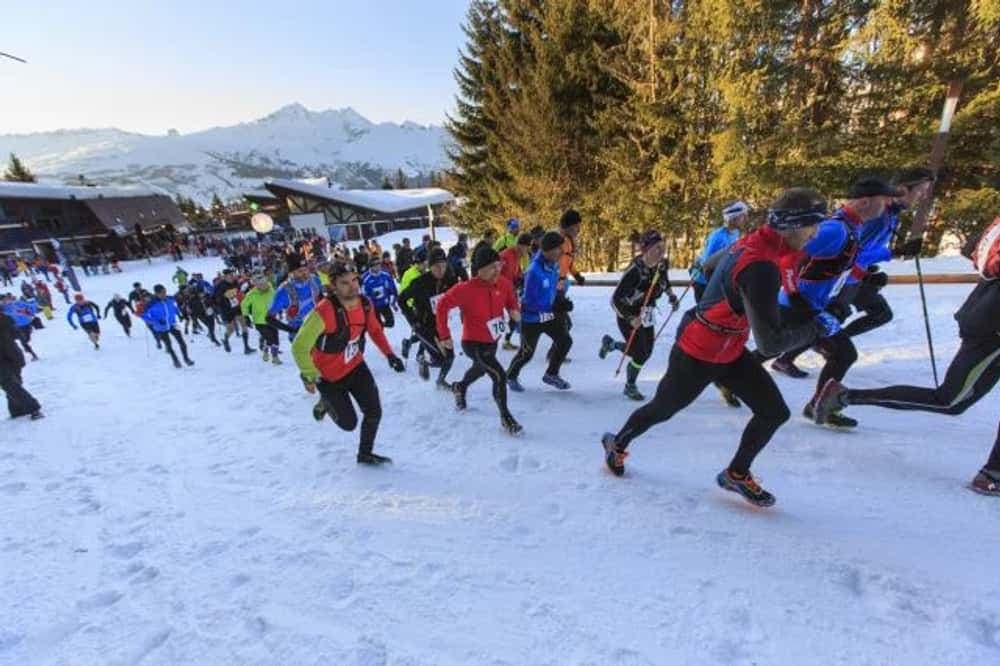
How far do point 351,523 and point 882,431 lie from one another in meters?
4.40

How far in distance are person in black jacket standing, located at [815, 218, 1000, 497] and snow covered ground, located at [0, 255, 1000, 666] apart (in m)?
0.40

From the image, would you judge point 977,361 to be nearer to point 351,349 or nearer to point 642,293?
point 642,293

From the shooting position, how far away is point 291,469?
14.6 feet

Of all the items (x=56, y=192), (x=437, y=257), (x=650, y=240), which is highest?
(x=56, y=192)

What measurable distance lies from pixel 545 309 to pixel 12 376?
7.80 meters

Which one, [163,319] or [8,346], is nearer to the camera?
[8,346]

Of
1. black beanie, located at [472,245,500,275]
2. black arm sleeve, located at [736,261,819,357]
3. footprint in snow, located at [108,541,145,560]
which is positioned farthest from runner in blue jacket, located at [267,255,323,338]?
black arm sleeve, located at [736,261,819,357]

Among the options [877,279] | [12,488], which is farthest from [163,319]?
[877,279]

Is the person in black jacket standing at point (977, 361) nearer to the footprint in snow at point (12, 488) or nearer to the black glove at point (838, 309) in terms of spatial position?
the black glove at point (838, 309)

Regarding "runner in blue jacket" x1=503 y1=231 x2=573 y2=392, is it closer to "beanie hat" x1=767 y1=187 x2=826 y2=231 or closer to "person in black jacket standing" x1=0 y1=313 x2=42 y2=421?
"beanie hat" x1=767 y1=187 x2=826 y2=231

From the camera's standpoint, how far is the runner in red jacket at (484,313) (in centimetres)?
458

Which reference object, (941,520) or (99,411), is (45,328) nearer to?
(99,411)

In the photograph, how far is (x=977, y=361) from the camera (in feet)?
9.94

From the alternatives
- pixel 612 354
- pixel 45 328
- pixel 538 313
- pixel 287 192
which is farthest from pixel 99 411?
pixel 287 192
